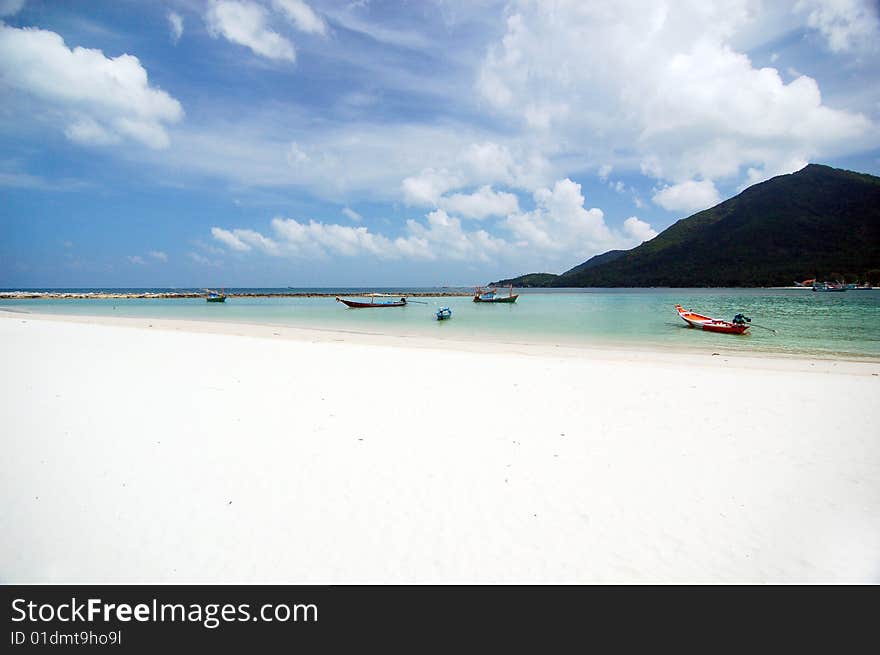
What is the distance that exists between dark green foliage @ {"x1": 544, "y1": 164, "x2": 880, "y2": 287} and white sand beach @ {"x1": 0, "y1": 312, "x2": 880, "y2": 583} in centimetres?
14046

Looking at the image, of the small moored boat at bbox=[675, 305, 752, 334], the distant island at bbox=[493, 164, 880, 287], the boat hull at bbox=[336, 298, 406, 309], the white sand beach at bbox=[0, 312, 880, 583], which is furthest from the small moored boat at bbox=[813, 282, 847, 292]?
the white sand beach at bbox=[0, 312, 880, 583]

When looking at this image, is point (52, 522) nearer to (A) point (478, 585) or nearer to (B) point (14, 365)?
(A) point (478, 585)

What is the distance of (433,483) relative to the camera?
4227 mm

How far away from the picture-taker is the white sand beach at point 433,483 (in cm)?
303

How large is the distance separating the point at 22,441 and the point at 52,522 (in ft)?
8.16

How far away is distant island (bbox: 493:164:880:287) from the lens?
115375 millimetres

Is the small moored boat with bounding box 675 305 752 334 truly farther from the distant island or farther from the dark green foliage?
the dark green foliage

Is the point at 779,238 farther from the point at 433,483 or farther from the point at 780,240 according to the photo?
the point at 433,483

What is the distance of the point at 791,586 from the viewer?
2.90m

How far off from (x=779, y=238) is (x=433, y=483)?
166 meters

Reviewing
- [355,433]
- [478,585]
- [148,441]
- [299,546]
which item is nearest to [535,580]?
[478,585]

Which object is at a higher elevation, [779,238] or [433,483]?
[779,238]

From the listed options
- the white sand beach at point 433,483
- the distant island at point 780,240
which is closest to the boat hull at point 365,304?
the white sand beach at point 433,483

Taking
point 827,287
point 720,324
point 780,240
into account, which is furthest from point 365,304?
point 780,240
